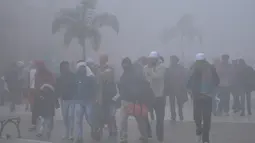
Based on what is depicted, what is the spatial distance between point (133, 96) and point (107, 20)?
11635mm

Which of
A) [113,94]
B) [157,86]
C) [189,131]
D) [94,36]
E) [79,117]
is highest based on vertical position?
[94,36]

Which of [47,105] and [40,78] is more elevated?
[40,78]

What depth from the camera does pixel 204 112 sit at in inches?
240

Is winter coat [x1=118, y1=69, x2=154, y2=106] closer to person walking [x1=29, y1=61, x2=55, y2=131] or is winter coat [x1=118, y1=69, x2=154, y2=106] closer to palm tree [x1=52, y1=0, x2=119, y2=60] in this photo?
person walking [x1=29, y1=61, x2=55, y2=131]

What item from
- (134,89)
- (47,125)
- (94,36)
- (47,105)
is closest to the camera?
(134,89)

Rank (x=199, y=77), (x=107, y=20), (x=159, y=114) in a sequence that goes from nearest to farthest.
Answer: (x=199, y=77) → (x=159, y=114) → (x=107, y=20)

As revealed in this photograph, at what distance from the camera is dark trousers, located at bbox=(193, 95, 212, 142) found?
607cm

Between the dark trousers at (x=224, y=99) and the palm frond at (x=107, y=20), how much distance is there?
856cm

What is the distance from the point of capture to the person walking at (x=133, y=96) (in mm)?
6301

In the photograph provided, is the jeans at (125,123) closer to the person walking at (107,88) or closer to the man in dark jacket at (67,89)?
the person walking at (107,88)

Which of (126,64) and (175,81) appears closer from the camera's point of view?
(126,64)

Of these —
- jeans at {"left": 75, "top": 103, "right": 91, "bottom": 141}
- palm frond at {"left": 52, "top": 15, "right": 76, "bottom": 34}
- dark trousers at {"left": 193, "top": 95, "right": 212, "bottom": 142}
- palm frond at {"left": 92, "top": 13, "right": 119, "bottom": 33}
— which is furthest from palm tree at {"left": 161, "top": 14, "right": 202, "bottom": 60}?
dark trousers at {"left": 193, "top": 95, "right": 212, "bottom": 142}

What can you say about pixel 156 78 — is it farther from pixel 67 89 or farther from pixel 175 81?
pixel 175 81

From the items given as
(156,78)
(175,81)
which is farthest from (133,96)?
(175,81)
